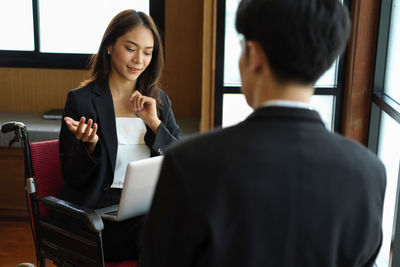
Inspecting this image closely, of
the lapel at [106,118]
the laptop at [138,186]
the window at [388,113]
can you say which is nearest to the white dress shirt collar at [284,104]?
the laptop at [138,186]

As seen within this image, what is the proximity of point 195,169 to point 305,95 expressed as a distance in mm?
215

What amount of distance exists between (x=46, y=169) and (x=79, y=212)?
1.18ft

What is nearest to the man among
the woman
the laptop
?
the laptop

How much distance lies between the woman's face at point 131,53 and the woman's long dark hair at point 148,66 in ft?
0.07

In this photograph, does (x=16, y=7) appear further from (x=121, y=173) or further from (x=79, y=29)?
(x=121, y=173)

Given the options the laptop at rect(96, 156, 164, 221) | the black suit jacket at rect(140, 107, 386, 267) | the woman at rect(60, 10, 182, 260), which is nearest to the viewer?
the black suit jacket at rect(140, 107, 386, 267)

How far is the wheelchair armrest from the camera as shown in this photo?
1.74m

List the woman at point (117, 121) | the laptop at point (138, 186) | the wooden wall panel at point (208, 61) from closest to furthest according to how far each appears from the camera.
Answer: the laptop at point (138, 186) → the woman at point (117, 121) → the wooden wall panel at point (208, 61)

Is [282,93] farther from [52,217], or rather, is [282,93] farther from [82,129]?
[52,217]

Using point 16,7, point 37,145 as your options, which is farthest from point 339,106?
point 16,7

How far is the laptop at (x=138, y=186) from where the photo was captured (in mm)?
1706

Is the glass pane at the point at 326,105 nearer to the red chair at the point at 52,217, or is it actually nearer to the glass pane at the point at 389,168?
the glass pane at the point at 389,168

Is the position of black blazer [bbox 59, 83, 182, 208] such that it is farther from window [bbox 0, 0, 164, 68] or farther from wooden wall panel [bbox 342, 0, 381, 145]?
window [bbox 0, 0, 164, 68]

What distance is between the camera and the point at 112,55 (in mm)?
2133
